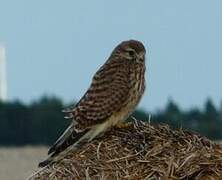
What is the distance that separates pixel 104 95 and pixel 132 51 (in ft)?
1.71

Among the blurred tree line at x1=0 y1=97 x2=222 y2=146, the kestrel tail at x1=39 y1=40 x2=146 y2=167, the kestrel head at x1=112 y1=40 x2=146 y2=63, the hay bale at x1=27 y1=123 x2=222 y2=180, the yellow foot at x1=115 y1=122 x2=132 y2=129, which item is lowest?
the blurred tree line at x1=0 y1=97 x2=222 y2=146

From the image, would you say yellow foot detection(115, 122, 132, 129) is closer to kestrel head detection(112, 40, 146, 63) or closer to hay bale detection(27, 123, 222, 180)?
hay bale detection(27, 123, 222, 180)

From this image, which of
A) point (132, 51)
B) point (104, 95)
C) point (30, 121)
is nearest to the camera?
point (104, 95)

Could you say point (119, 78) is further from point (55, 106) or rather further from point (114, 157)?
point (55, 106)

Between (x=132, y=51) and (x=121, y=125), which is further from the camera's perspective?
(x=132, y=51)

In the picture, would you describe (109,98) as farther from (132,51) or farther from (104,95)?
(132,51)

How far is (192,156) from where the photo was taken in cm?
798

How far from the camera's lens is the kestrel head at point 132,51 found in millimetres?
8914

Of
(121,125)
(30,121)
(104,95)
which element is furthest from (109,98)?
(30,121)

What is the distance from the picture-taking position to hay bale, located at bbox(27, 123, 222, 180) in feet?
25.9

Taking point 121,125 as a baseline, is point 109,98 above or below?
above

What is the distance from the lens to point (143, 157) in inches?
319

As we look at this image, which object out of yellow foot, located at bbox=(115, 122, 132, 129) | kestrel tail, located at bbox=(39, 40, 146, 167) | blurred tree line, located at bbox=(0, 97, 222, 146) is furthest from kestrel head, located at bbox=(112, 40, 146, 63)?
blurred tree line, located at bbox=(0, 97, 222, 146)

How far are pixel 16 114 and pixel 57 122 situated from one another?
18.7 feet
